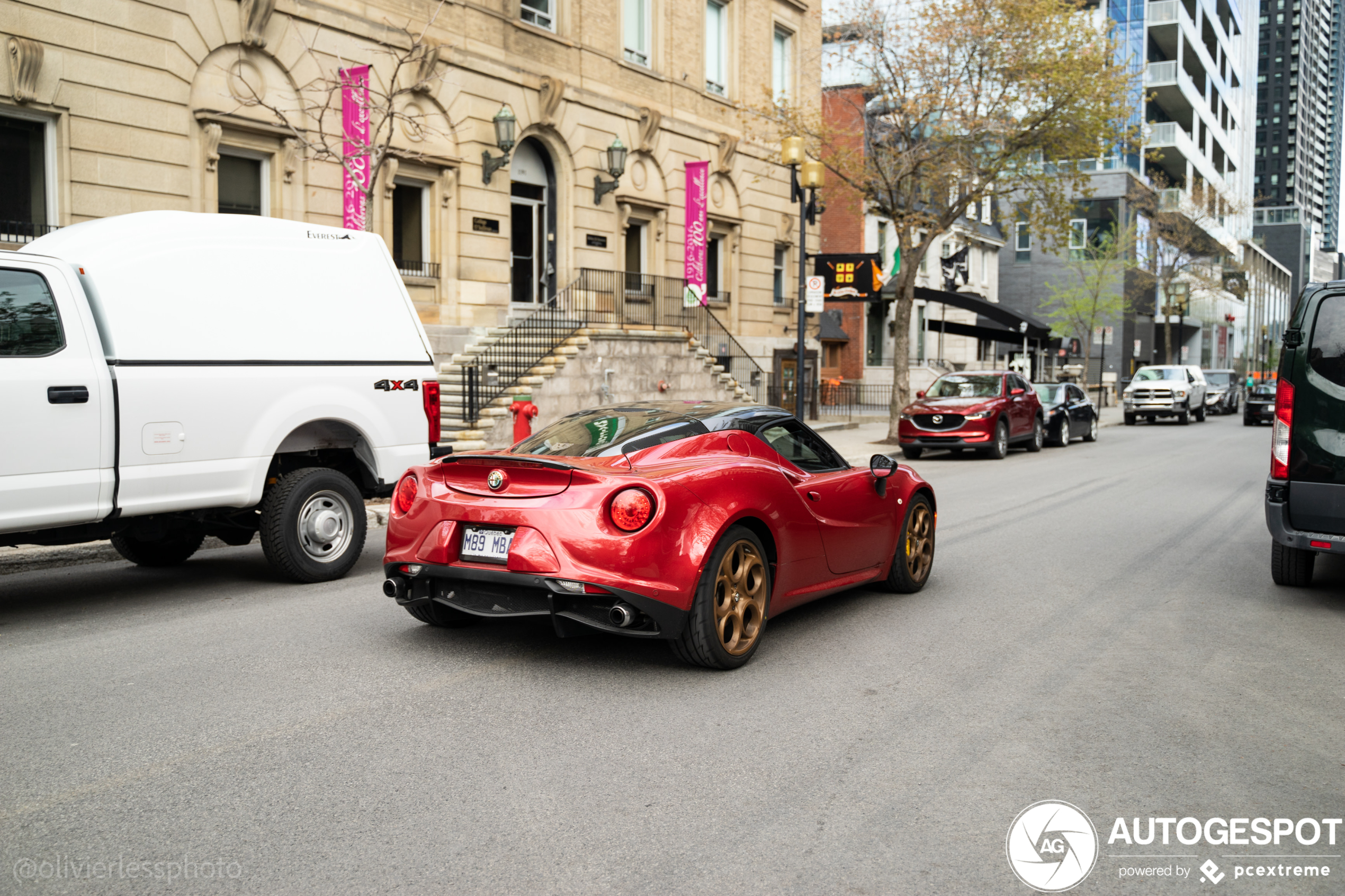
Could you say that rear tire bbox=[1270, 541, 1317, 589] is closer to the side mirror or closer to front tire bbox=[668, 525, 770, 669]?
the side mirror

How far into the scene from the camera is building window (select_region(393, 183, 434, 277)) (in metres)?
21.1

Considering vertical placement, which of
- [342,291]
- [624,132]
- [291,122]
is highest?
[624,132]

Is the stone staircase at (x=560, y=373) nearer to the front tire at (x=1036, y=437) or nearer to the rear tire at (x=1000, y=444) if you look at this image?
the rear tire at (x=1000, y=444)

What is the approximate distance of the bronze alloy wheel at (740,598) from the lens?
18.6 feet

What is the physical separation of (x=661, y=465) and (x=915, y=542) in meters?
2.82

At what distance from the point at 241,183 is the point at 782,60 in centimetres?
1894

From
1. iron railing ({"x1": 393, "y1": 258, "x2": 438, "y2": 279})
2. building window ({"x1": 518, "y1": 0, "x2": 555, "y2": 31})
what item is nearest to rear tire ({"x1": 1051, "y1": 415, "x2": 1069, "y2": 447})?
iron railing ({"x1": 393, "y1": 258, "x2": 438, "y2": 279})

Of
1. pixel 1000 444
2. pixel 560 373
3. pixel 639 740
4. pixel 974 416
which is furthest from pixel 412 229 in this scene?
pixel 639 740

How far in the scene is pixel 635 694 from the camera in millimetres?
5320

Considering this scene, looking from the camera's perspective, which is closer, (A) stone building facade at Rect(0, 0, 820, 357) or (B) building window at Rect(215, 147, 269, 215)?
(A) stone building facade at Rect(0, 0, 820, 357)

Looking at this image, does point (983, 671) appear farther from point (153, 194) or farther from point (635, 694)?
point (153, 194)

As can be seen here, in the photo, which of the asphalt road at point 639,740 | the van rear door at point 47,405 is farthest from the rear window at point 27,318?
the asphalt road at point 639,740

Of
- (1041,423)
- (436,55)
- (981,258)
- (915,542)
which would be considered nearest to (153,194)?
(436,55)

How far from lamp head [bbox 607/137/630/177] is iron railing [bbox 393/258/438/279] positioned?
5.13 metres
